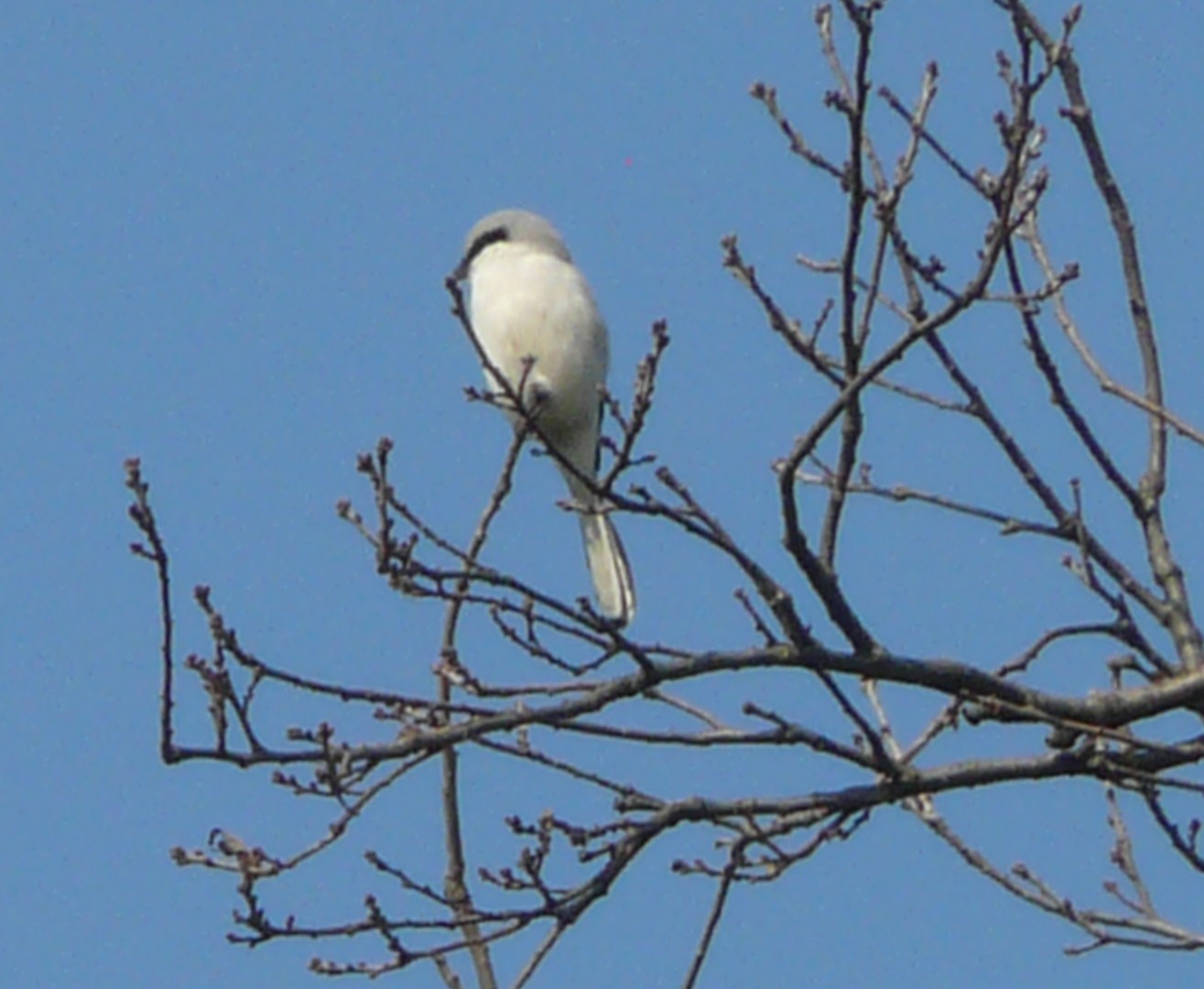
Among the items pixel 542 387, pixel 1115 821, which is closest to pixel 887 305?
pixel 1115 821

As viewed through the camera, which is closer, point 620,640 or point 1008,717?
point 620,640

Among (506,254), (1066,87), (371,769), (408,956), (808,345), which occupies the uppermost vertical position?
(506,254)

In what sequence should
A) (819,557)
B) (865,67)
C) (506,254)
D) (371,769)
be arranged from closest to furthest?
1. (865,67)
2. (819,557)
3. (371,769)
4. (506,254)

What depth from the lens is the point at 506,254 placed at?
6.20 meters

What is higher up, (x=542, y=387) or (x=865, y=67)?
(x=542, y=387)

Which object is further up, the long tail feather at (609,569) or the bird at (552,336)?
the bird at (552,336)

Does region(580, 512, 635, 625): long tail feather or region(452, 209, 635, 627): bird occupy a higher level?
region(452, 209, 635, 627): bird

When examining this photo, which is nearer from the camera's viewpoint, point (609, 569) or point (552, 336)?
point (609, 569)

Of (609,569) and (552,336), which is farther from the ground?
(552,336)

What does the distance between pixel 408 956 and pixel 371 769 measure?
0.31 metres

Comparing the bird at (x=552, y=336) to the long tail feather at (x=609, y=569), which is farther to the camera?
the bird at (x=552, y=336)

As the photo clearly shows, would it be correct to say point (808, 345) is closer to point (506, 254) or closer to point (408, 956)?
point (408, 956)

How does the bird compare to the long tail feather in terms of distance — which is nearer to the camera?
the long tail feather

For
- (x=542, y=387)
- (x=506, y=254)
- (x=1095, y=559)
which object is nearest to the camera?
(x=1095, y=559)
